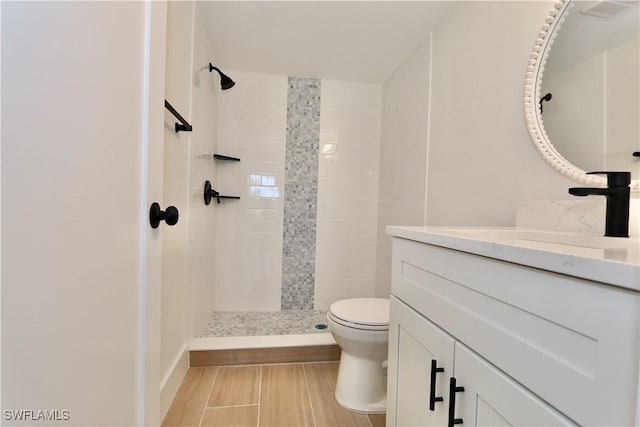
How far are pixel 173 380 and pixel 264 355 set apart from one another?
541mm

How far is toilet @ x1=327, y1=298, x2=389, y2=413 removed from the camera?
1397mm

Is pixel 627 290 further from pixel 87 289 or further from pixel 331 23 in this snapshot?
pixel 331 23

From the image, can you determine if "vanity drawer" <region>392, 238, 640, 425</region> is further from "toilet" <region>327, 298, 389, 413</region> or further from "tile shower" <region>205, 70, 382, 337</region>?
"tile shower" <region>205, 70, 382, 337</region>

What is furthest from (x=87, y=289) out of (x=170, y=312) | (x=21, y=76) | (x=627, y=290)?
(x=170, y=312)

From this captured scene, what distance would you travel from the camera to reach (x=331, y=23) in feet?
6.08

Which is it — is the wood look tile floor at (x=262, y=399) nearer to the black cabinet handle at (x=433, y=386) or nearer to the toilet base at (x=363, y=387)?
the toilet base at (x=363, y=387)

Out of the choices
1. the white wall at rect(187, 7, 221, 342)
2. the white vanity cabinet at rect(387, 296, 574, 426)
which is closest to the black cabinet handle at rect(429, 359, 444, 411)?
the white vanity cabinet at rect(387, 296, 574, 426)

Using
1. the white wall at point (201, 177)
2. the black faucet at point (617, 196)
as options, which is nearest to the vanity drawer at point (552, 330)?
the black faucet at point (617, 196)

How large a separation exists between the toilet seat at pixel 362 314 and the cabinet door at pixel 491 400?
693 mm

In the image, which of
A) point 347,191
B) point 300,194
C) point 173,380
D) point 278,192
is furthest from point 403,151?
point 173,380

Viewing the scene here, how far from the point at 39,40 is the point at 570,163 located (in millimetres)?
1410

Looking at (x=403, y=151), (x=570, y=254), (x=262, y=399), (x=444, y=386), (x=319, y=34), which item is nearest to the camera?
(x=570, y=254)

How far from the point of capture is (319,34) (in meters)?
1.98

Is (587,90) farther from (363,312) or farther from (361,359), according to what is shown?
(361,359)
